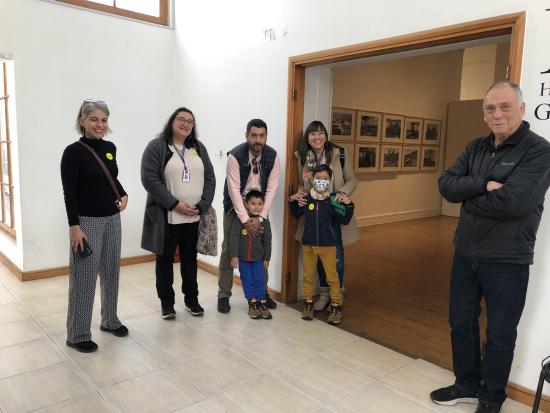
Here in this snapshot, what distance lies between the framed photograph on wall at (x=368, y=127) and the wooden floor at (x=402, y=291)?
151 cm

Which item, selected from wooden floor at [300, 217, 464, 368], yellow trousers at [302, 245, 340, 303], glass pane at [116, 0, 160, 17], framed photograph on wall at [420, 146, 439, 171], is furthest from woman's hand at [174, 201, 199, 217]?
framed photograph on wall at [420, 146, 439, 171]

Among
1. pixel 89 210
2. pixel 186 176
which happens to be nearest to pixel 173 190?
pixel 186 176

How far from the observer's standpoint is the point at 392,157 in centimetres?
749

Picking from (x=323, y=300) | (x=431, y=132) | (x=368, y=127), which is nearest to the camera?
(x=323, y=300)

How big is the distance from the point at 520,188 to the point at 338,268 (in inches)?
71.4

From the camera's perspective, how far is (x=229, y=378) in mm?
2488

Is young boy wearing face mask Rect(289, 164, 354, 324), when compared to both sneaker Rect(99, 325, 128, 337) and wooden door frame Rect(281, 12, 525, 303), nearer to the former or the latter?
wooden door frame Rect(281, 12, 525, 303)

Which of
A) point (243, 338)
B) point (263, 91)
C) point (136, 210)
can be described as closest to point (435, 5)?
point (263, 91)

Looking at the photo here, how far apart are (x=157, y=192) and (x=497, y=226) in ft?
6.84

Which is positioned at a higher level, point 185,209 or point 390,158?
point 390,158

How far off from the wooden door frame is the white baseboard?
359cm

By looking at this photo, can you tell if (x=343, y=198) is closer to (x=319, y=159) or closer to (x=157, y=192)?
(x=319, y=159)

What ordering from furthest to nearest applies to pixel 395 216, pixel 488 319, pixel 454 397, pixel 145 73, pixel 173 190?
pixel 395 216 → pixel 145 73 → pixel 173 190 → pixel 454 397 → pixel 488 319

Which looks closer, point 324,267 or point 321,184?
point 321,184
